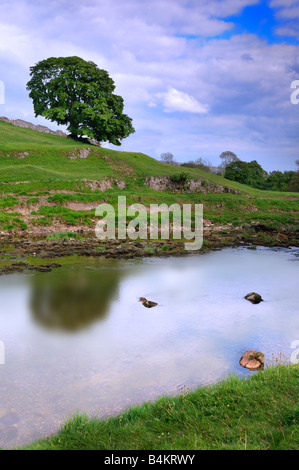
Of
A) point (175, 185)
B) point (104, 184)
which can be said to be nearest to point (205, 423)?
point (104, 184)

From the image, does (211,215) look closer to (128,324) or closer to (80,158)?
(80,158)

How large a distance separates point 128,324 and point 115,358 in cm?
213

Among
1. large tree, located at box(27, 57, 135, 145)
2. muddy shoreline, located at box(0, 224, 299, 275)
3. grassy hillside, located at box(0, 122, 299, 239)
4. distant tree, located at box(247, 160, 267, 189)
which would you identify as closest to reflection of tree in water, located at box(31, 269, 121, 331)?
muddy shoreline, located at box(0, 224, 299, 275)

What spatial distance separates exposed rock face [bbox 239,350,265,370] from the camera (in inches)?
304

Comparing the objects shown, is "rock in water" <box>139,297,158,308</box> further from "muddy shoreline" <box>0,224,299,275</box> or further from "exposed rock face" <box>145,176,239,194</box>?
"exposed rock face" <box>145,176,239,194</box>

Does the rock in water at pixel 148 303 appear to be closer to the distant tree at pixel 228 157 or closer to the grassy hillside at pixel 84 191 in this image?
the grassy hillside at pixel 84 191

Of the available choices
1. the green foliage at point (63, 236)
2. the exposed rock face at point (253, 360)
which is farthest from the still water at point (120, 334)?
the green foliage at point (63, 236)

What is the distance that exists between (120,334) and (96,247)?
1188 centimetres

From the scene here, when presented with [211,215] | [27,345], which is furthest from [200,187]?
[27,345]

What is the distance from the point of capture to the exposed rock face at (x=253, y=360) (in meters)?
7.71

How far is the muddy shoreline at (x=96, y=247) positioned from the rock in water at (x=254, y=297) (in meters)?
7.88

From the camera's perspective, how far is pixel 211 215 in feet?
109

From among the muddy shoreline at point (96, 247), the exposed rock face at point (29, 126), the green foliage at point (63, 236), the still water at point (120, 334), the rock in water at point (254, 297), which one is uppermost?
the exposed rock face at point (29, 126)

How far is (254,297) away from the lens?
12516 millimetres
